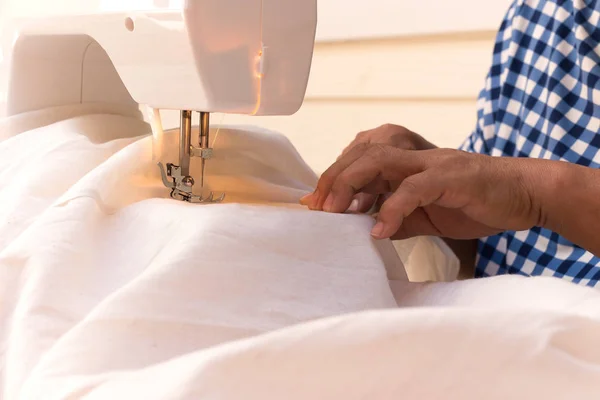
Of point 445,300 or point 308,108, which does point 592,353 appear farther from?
point 308,108

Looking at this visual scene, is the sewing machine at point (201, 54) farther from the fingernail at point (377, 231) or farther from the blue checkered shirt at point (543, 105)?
the blue checkered shirt at point (543, 105)

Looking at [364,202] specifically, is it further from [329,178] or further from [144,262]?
[144,262]

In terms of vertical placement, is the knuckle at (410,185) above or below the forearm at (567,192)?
above

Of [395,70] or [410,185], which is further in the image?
Answer: [395,70]

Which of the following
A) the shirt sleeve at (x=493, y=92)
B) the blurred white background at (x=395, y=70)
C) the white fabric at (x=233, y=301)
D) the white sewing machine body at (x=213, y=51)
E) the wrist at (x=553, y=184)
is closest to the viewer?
the white fabric at (x=233, y=301)

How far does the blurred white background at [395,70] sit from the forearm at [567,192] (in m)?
0.68

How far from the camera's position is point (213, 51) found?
2.17ft

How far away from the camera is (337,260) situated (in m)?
0.62

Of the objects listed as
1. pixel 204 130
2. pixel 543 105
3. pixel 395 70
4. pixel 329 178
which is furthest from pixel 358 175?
pixel 395 70

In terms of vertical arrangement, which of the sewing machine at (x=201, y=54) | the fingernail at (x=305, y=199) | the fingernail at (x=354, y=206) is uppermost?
the sewing machine at (x=201, y=54)

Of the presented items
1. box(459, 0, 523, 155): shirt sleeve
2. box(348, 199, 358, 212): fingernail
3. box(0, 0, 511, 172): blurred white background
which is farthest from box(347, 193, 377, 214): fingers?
box(0, 0, 511, 172): blurred white background

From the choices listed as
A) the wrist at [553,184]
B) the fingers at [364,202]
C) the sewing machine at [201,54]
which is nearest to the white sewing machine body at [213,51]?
the sewing machine at [201,54]

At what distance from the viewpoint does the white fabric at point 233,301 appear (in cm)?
37

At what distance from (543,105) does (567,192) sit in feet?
1.20
